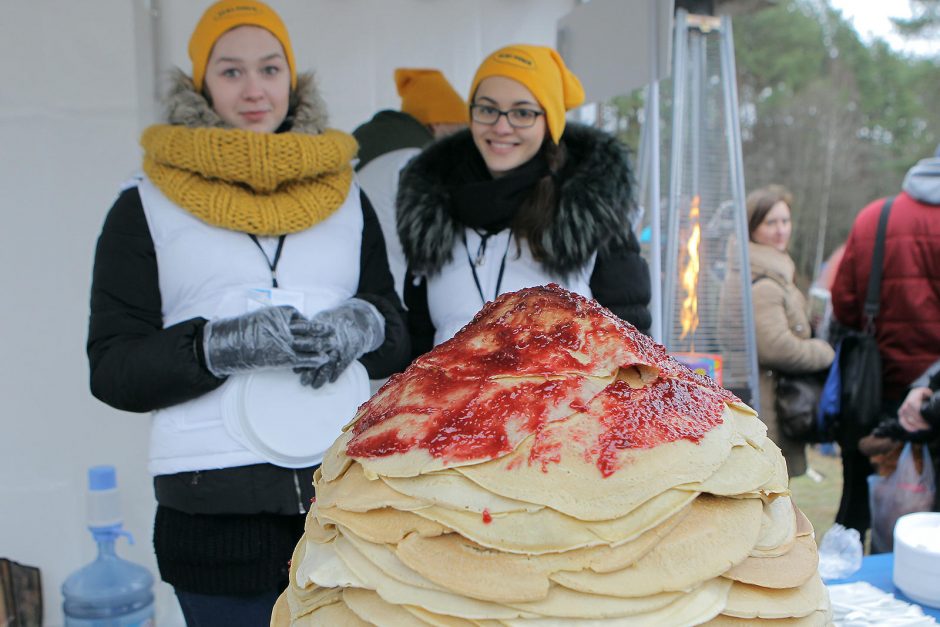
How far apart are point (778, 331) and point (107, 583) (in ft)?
8.96

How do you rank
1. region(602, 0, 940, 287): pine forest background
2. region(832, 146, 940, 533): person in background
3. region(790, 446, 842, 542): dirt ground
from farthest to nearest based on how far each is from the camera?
region(602, 0, 940, 287): pine forest background, region(790, 446, 842, 542): dirt ground, region(832, 146, 940, 533): person in background

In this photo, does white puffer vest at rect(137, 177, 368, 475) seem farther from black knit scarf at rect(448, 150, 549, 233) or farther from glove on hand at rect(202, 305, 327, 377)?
black knit scarf at rect(448, 150, 549, 233)

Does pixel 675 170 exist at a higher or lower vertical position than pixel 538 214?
higher

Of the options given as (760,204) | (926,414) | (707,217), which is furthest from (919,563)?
(760,204)

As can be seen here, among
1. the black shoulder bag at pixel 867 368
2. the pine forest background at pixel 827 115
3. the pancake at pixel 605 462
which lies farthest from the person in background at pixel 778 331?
the pine forest background at pixel 827 115

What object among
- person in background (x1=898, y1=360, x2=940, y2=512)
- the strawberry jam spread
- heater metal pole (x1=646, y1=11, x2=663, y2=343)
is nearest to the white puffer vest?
the strawberry jam spread

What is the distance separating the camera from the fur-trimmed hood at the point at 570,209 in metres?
1.82

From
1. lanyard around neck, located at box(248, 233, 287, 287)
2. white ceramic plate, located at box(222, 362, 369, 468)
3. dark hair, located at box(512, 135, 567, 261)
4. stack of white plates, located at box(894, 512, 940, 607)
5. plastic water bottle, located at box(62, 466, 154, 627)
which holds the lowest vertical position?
plastic water bottle, located at box(62, 466, 154, 627)

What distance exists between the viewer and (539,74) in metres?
1.90

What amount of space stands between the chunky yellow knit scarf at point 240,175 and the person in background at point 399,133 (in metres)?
0.72

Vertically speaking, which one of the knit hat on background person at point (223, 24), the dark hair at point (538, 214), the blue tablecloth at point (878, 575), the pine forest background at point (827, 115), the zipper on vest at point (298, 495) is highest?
the pine forest background at point (827, 115)

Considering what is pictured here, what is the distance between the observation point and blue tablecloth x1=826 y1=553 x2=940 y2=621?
1.60 metres

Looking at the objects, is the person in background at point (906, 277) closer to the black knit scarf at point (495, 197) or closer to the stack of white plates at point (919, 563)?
the stack of white plates at point (919, 563)

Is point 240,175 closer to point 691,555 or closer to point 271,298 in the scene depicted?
point 271,298
